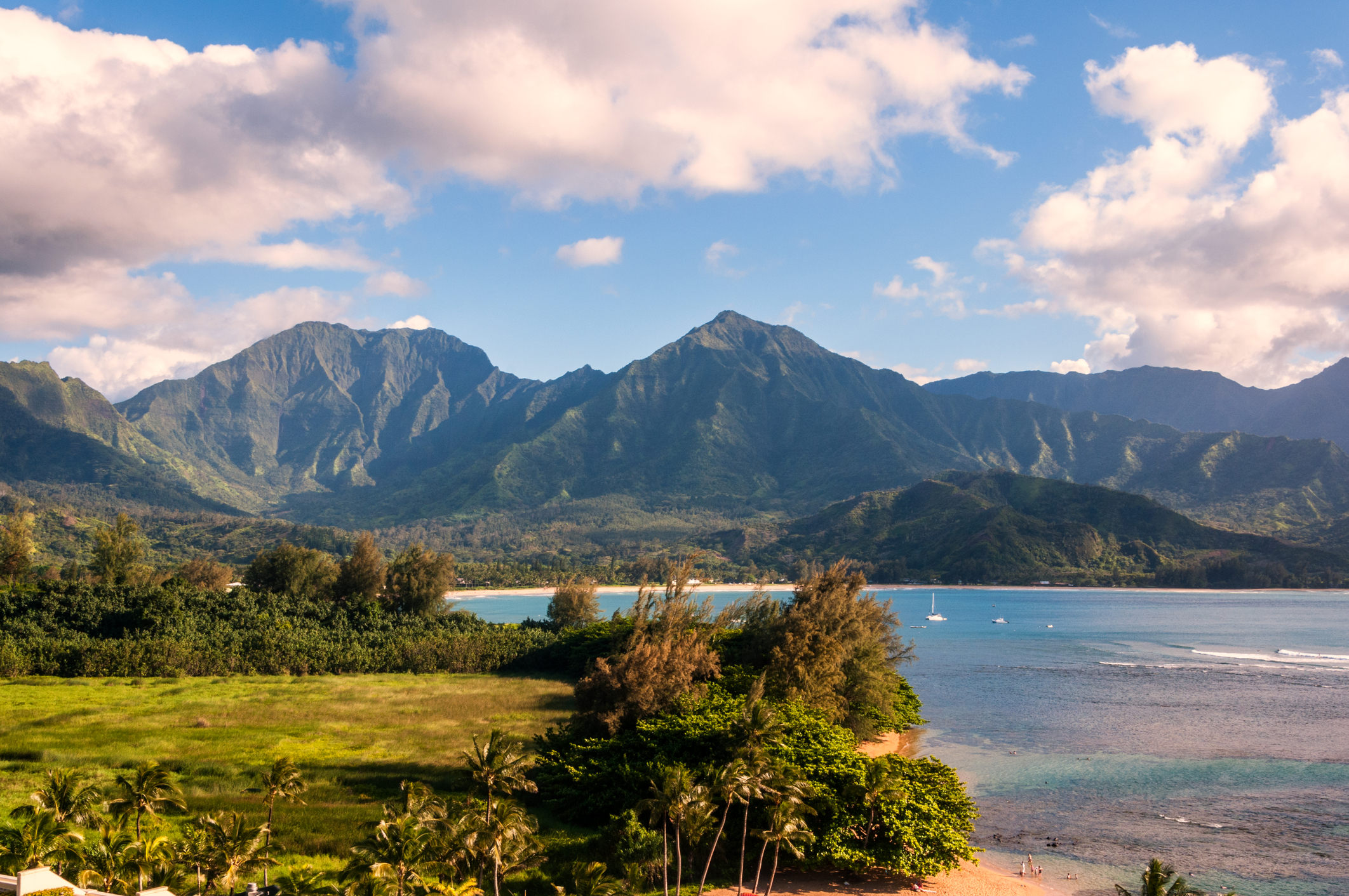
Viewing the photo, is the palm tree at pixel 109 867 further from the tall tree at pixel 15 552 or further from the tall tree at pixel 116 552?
the tall tree at pixel 15 552

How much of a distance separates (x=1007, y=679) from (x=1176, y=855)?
164ft

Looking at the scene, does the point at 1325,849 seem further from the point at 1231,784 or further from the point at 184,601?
the point at 184,601

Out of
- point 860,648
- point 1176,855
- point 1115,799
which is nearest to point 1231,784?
point 1115,799

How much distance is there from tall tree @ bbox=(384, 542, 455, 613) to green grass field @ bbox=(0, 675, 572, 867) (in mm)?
19471

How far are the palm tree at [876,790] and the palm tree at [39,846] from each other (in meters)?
21.2

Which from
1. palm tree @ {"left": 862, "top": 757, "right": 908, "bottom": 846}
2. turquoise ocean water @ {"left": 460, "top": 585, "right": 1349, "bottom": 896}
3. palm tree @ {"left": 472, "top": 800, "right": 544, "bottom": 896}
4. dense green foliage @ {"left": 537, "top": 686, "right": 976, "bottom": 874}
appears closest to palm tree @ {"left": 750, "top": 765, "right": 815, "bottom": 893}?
dense green foliage @ {"left": 537, "top": 686, "right": 976, "bottom": 874}

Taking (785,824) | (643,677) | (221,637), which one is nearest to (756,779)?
(785,824)

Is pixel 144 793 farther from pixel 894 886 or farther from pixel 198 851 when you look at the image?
pixel 894 886

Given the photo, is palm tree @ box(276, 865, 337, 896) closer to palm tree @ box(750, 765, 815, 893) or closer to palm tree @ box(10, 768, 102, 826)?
palm tree @ box(10, 768, 102, 826)

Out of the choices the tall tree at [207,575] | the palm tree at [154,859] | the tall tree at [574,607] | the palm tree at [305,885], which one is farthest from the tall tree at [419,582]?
the palm tree at [154,859]

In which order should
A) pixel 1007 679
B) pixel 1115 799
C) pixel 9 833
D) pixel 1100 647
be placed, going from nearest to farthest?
pixel 9 833 → pixel 1115 799 → pixel 1007 679 → pixel 1100 647

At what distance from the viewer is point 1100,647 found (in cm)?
10275

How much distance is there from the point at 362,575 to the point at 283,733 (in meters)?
43.0

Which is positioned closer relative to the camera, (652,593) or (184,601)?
(652,593)
